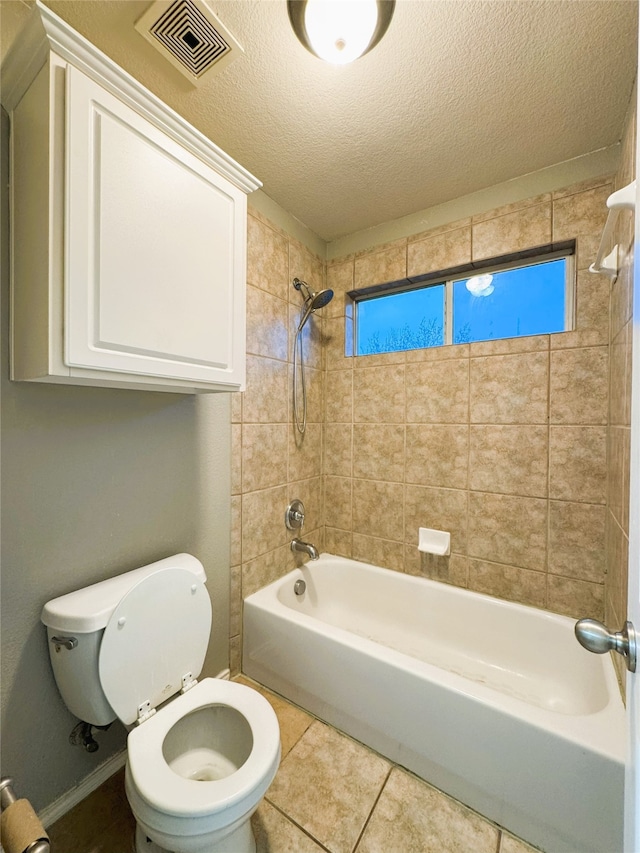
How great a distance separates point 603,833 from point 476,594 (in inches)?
34.0

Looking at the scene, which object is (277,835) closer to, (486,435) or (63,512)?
(63,512)

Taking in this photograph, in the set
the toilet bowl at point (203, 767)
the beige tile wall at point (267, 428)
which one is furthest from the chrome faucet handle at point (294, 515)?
the toilet bowl at point (203, 767)

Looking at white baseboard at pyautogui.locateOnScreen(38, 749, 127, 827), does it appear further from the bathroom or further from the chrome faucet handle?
the chrome faucet handle

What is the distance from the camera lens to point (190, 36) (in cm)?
104

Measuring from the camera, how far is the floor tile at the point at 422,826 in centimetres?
105

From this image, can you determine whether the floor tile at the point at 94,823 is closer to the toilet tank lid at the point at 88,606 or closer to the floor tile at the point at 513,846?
the toilet tank lid at the point at 88,606

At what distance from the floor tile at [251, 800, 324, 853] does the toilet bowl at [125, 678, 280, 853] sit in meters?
0.13

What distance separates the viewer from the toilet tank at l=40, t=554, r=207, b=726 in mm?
972

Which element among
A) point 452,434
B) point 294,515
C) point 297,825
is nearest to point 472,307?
point 452,434

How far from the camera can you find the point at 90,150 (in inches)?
32.8

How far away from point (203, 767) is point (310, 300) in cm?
206

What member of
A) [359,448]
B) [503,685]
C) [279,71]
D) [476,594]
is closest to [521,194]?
[279,71]

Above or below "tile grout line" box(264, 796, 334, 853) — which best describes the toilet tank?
above

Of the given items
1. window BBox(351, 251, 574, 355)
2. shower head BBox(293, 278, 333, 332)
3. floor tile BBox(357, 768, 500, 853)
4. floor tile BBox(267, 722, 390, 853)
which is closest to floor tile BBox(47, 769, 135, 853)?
floor tile BBox(267, 722, 390, 853)
